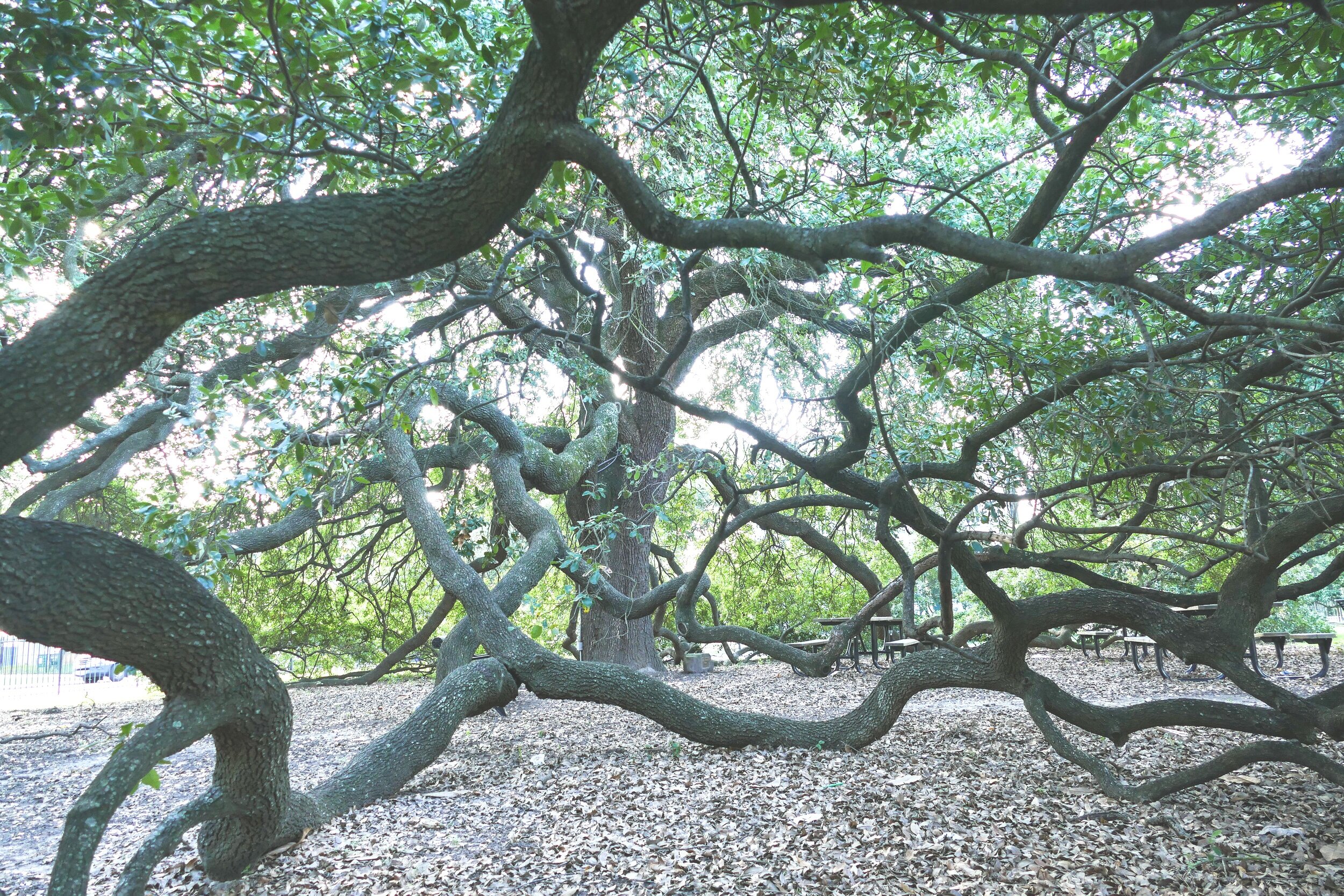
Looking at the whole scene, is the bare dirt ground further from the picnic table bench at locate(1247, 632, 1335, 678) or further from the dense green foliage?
the picnic table bench at locate(1247, 632, 1335, 678)

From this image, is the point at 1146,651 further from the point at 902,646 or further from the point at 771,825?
the point at 771,825

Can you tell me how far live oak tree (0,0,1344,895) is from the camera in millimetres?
2424

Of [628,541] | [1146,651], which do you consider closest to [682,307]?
[628,541]

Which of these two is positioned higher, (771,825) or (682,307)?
(682,307)

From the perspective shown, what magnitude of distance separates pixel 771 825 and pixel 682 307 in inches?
120

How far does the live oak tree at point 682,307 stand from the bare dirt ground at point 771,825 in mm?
258

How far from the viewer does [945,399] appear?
5.73 meters

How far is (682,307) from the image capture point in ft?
17.5

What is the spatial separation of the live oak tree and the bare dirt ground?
0.26m

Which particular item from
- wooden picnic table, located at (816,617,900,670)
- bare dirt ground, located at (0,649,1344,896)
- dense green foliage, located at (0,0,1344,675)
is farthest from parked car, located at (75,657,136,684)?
wooden picnic table, located at (816,617,900,670)

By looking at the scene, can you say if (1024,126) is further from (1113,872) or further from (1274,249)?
(1113,872)

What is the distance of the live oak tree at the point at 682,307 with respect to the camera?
2424mm

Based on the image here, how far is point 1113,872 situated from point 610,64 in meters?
4.08

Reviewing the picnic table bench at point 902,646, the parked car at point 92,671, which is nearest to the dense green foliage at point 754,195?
the picnic table bench at point 902,646
